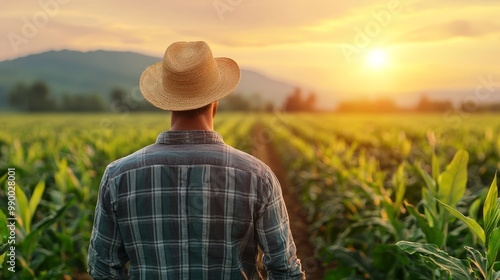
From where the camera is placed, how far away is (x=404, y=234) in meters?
4.18

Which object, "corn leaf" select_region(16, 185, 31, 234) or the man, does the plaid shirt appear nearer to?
→ the man

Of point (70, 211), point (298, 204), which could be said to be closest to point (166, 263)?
point (70, 211)

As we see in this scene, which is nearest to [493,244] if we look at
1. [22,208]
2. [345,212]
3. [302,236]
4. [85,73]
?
[22,208]

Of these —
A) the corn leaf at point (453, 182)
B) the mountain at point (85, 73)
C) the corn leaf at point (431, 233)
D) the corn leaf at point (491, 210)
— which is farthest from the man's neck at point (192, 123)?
the mountain at point (85, 73)

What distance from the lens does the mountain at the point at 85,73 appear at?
149 meters

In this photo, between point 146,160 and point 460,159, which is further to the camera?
point 460,159

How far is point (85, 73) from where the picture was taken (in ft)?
557

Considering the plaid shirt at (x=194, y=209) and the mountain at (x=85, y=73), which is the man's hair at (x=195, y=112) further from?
the mountain at (x=85, y=73)

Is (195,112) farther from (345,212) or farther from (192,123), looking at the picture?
(345,212)

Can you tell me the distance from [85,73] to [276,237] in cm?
17413

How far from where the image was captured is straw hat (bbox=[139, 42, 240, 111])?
2428mm

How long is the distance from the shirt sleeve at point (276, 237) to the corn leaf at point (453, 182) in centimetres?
139

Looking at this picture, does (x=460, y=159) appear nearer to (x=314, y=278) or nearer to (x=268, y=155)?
(x=314, y=278)

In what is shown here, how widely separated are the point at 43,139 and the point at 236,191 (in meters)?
15.5
